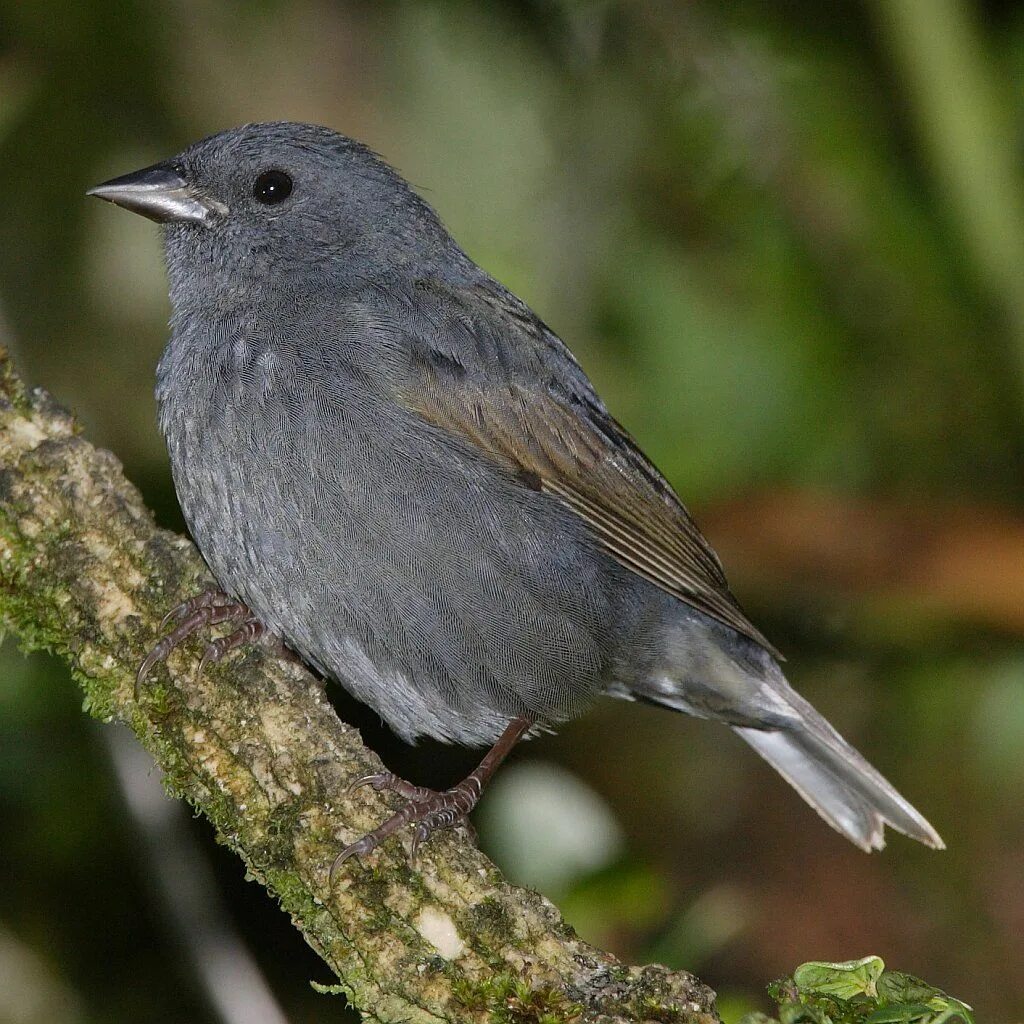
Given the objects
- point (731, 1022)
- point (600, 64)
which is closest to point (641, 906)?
point (731, 1022)

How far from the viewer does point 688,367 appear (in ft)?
25.0

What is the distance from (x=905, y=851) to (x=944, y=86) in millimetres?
4103

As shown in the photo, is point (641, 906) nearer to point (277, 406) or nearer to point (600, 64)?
point (277, 406)

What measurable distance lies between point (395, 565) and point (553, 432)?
2.86 feet

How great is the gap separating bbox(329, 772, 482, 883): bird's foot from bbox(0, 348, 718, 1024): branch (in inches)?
1.3

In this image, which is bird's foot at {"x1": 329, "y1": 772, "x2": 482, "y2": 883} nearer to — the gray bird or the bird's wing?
the gray bird

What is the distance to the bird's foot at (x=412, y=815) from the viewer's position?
353 cm

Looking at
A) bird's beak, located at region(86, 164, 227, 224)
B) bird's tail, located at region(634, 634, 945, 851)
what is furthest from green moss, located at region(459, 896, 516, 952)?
bird's beak, located at region(86, 164, 227, 224)

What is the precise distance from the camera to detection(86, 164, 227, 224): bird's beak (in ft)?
16.2

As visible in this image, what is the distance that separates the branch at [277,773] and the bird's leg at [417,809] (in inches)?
1.4

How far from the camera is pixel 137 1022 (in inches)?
232

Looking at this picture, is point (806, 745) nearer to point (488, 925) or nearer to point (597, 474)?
point (597, 474)

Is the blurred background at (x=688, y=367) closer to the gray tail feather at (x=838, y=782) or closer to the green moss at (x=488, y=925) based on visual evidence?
the gray tail feather at (x=838, y=782)

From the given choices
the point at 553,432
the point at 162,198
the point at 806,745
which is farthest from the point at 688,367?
the point at 162,198
